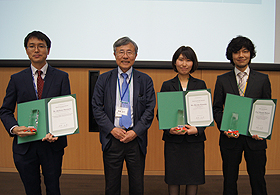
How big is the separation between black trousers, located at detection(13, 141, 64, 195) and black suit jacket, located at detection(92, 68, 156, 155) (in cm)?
43

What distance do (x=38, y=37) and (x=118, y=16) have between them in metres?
1.34

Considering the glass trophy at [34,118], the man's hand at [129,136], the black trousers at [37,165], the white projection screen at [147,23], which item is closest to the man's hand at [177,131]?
the man's hand at [129,136]

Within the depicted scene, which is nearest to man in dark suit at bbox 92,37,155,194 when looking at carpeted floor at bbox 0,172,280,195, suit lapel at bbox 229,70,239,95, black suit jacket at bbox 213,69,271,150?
black suit jacket at bbox 213,69,271,150

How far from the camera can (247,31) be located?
102 inches

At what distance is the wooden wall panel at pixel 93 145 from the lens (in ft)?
9.05

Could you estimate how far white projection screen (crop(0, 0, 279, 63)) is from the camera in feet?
8.43

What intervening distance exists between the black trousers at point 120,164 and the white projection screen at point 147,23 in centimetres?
146

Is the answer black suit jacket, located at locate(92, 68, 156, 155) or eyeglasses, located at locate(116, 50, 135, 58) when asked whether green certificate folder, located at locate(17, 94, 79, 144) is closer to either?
black suit jacket, located at locate(92, 68, 156, 155)

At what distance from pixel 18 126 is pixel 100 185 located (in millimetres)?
1465

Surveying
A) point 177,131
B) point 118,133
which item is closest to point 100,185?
point 118,133

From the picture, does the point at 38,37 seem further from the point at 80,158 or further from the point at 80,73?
the point at 80,158

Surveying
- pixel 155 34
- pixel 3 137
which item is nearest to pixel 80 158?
pixel 3 137

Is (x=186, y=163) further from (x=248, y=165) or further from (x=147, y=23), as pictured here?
(x=147, y=23)

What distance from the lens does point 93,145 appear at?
9.23 ft
